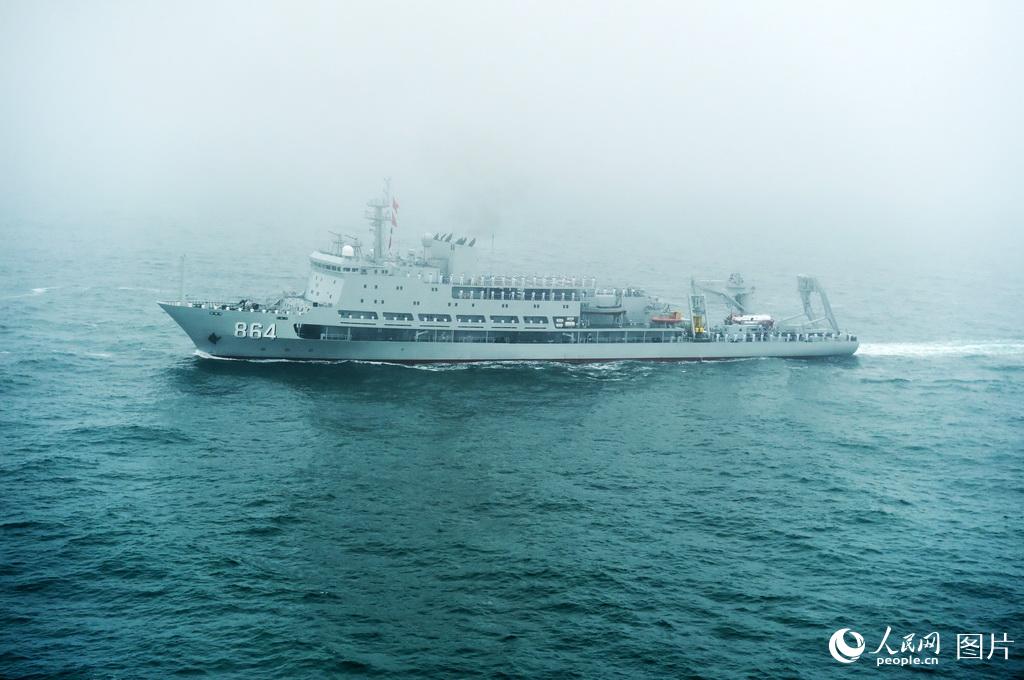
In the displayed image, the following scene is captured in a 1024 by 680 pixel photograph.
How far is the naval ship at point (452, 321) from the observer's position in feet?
215

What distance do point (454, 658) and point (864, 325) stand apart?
6827 cm

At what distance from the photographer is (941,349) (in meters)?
74.2

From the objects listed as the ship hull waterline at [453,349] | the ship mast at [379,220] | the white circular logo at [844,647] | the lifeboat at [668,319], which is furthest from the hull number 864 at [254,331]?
the white circular logo at [844,647]

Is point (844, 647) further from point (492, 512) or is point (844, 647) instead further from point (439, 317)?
point (439, 317)

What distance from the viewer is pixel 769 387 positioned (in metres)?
64.6

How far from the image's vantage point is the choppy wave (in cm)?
7312

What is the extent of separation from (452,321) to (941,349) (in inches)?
1757

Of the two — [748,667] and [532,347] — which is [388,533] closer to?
[748,667]

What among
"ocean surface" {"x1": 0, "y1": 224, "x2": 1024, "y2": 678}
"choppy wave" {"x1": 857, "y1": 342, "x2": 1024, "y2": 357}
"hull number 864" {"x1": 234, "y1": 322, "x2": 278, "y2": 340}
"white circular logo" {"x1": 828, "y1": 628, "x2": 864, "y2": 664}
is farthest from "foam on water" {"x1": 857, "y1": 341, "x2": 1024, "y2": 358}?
"hull number 864" {"x1": 234, "y1": 322, "x2": 278, "y2": 340}

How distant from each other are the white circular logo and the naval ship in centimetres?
4183

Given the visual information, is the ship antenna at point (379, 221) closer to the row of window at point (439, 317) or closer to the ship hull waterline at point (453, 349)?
the row of window at point (439, 317)

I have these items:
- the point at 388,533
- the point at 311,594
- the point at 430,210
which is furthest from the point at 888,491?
the point at 430,210

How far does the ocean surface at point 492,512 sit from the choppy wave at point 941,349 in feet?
6.69

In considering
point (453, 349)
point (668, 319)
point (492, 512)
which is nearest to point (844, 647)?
point (492, 512)
